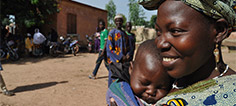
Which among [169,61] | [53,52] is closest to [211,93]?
[169,61]

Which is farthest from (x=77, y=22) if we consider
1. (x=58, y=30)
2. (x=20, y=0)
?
(x=20, y=0)

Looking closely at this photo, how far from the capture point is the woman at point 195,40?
818 millimetres

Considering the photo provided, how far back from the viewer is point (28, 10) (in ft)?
36.8

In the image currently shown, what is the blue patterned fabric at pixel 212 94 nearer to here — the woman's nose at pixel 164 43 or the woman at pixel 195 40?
the woman at pixel 195 40

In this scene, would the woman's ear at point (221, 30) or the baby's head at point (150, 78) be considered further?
the baby's head at point (150, 78)

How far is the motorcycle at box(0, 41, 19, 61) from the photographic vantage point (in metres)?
9.27

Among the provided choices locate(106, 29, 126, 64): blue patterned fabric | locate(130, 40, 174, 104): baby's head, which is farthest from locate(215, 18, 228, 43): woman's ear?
locate(106, 29, 126, 64): blue patterned fabric

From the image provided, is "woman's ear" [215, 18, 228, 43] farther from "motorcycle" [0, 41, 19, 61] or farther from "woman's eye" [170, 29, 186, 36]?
"motorcycle" [0, 41, 19, 61]

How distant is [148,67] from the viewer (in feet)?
4.13

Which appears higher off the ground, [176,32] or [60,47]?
[176,32]

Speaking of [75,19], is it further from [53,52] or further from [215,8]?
[215,8]

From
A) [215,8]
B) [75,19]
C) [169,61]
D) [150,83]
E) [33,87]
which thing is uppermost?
[75,19]

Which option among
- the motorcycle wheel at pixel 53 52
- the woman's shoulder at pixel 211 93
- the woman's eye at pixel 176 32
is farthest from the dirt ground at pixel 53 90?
the motorcycle wheel at pixel 53 52

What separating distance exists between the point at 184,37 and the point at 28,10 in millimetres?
12017
